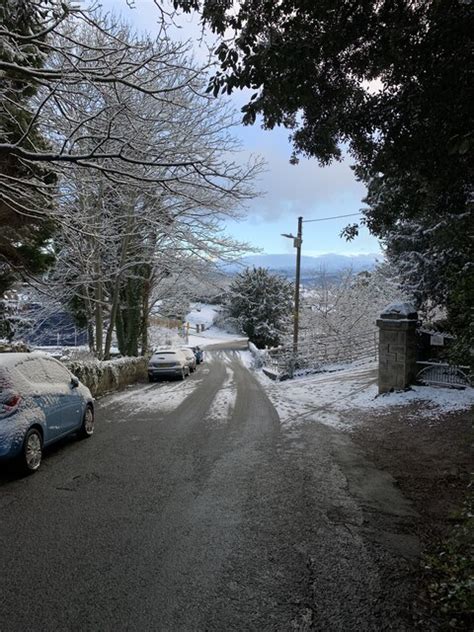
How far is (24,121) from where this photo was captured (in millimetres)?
8266

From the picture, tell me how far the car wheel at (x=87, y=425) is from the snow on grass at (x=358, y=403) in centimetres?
395

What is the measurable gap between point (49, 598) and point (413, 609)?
2520 mm

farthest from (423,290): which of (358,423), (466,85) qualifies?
(466,85)

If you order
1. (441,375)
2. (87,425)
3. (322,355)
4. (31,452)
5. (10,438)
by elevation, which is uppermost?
A: (441,375)

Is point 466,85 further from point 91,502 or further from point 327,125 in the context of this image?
point 91,502

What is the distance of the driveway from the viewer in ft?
9.99

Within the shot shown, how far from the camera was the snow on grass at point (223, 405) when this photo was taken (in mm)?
10438

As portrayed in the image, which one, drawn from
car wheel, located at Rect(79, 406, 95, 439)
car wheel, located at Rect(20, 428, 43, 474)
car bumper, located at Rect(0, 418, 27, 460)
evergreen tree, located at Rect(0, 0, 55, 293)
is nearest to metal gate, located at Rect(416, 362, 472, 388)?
car wheel, located at Rect(79, 406, 95, 439)

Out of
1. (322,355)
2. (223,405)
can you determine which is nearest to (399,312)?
(223,405)

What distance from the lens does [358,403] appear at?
37.5ft

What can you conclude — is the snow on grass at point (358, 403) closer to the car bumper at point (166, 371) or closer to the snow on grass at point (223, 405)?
the snow on grass at point (223, 405)

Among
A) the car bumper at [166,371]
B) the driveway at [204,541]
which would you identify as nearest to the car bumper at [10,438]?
the driveway at [204,541]

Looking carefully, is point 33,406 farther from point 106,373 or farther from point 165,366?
point 165,366

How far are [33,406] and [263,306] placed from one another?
4509cm
